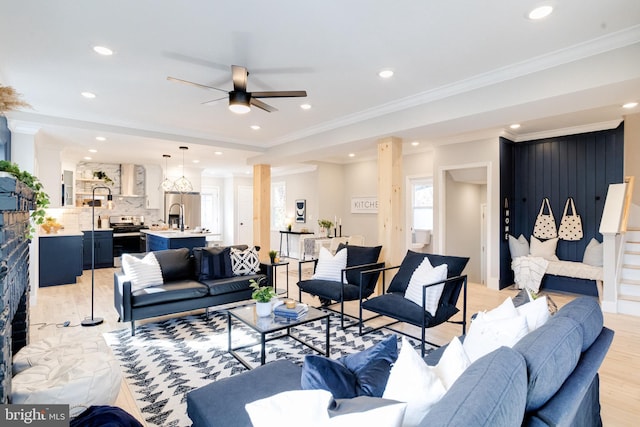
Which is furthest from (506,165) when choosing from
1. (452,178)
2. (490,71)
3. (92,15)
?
(92,15)

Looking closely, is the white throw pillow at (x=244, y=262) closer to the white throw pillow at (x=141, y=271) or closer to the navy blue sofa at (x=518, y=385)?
the white throw pillow at (x=141, y=271)

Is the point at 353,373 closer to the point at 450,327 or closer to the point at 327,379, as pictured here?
the point at 327,379

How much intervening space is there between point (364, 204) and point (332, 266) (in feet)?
14.6

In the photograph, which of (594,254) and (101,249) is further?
(101,249)

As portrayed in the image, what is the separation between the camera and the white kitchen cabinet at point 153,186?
27.4 feet

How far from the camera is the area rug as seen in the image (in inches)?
93.3

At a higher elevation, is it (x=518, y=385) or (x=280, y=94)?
(x=280, y=94)

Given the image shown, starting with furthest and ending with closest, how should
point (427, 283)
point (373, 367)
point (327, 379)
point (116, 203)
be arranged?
point (116, 203)
point (427, 283)
point (373, 367)
point (327, 379)

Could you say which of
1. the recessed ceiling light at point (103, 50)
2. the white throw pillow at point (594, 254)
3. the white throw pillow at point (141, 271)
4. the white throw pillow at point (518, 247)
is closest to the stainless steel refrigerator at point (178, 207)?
the white throw pillow at point (141, 271)

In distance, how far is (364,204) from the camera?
8.53 m

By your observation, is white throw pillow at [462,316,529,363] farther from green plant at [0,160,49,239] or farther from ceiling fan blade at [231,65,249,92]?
ceiling fan blade at [231,65,249,92]

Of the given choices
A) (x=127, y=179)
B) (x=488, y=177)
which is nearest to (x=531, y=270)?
(x=488, y=177)

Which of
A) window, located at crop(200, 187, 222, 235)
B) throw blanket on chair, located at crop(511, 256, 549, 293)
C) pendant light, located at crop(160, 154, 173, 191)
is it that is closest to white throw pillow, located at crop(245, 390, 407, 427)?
throw blanket on chair, located at crop(511, 256, 549, 293)

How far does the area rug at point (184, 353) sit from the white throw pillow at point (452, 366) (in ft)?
5.53
